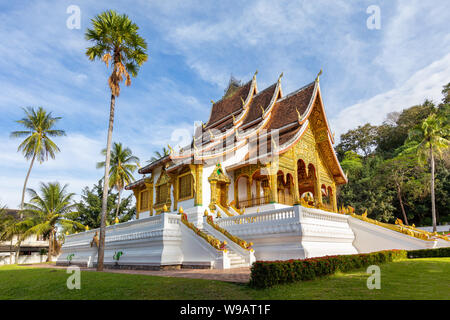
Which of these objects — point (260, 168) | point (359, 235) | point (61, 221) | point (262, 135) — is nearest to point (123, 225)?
point (260, 168)

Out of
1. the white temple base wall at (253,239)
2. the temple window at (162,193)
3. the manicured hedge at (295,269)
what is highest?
the temple window at (162,193)

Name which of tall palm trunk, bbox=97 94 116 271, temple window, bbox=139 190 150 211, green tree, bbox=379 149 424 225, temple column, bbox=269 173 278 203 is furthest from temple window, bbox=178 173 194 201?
green tree, bbox=379 149 424 225

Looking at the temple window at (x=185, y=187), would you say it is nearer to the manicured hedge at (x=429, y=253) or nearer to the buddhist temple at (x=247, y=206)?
the buddhist temple at (x=247, y=206)

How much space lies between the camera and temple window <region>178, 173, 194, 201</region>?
16109mm

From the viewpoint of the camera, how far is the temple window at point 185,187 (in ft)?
52.9

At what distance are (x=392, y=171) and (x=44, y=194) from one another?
34231mm

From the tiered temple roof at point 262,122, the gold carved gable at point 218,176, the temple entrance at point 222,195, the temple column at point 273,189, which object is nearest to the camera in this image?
the temple column at point 273,189

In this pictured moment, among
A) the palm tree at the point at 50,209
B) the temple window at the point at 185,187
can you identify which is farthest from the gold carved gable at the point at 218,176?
the palm tree at the point at 50,209

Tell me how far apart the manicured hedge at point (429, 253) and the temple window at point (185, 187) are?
32.4 ft

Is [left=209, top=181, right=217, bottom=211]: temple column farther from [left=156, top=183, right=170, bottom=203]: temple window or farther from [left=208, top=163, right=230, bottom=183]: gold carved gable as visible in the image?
[left=156, top=183, right=170, bottom=203]: temple window

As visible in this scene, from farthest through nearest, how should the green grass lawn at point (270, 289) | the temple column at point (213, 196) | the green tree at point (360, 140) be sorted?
the green tree at point (360, 140) → the temple column at point (213, 196) → the green grass lawn at point (270, 289)
